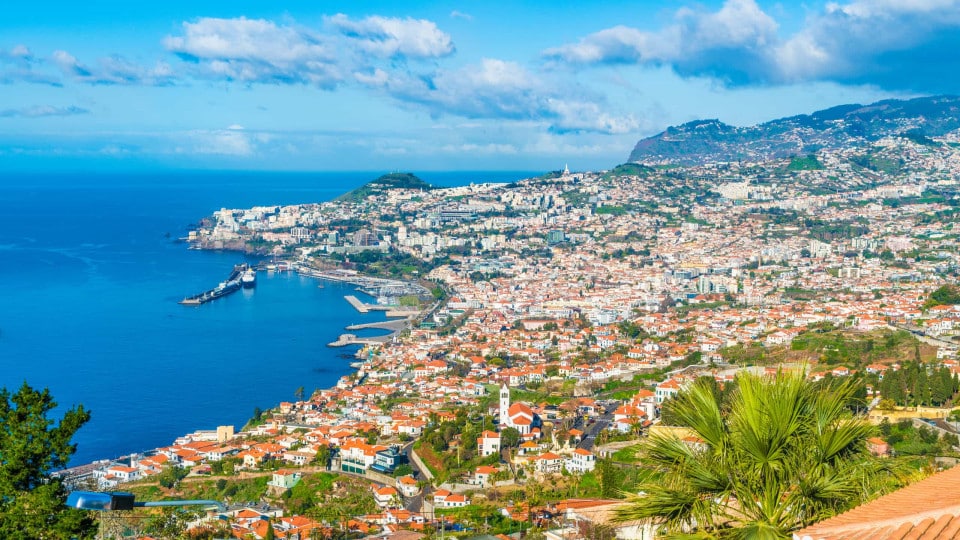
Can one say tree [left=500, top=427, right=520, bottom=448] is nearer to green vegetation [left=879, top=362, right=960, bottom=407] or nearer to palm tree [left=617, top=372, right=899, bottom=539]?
green vegetation [left=879, top=362, right=960, bottom=407]

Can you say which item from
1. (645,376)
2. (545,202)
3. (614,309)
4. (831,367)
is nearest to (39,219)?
(545,202)

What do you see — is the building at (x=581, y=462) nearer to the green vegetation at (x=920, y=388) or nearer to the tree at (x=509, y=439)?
the tree at (x=509, y=439)

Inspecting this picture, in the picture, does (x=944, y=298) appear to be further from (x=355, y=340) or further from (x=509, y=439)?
(x=355, y=340)

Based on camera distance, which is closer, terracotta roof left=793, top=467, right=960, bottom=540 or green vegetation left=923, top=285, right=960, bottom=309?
terracotta roof left=793, top=467, right=960, bottom=540

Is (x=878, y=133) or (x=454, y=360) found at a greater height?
(x=878, y=133)

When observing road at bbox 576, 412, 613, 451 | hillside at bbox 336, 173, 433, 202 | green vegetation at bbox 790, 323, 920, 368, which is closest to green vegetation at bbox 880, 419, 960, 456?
road at bbox 576, 412, 613, 451

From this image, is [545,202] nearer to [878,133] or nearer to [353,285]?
[353,285]

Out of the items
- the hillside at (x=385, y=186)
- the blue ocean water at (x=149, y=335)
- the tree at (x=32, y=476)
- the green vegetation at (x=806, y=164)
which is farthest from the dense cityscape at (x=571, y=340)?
the hillside at (x=385, y=186)
